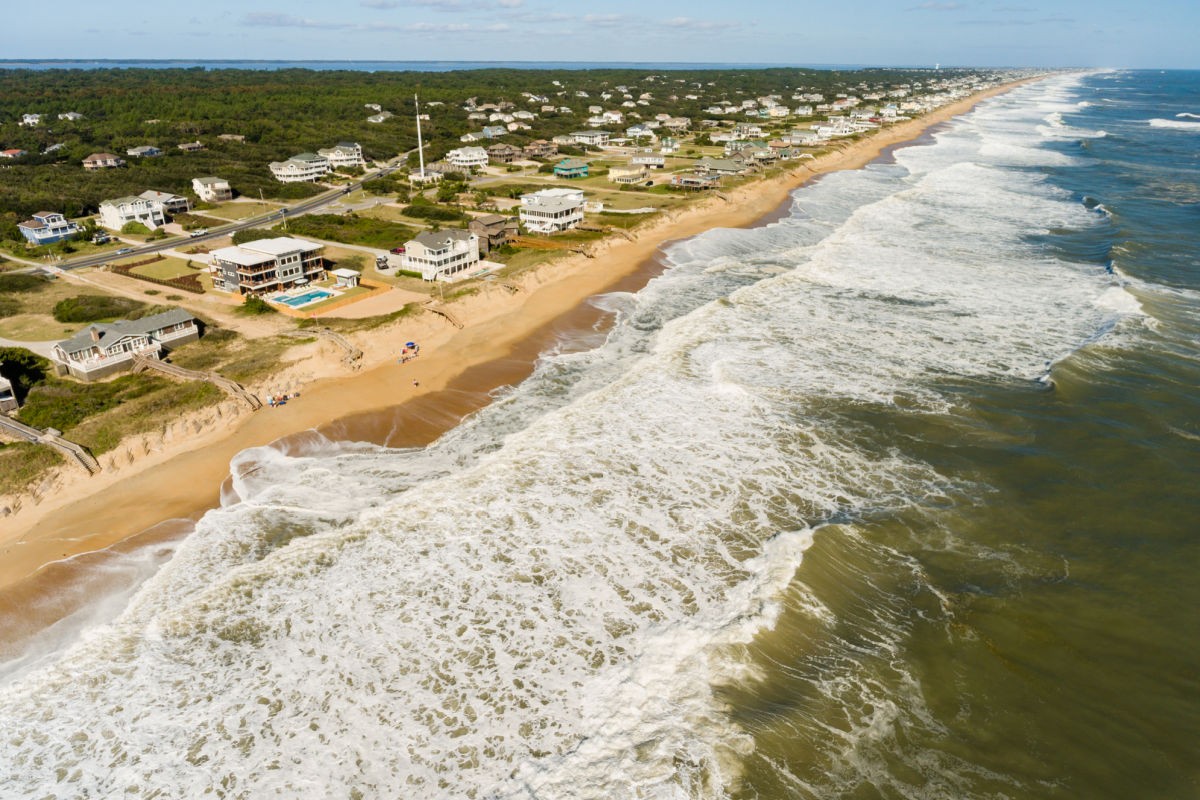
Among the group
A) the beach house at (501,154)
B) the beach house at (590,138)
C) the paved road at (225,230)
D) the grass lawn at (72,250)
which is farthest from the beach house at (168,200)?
the beach house at (590,138)

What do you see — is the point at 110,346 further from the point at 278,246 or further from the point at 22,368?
the point at 278,246

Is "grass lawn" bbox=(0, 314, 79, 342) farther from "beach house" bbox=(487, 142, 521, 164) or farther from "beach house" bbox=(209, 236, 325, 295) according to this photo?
"beach house" bbox=(487, 142, 521, 164)

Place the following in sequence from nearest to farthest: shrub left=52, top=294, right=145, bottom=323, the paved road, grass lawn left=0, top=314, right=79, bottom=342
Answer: grass lawn left=0, top=314, right=79, bottom=342
shrub left=52, top=294, right=145, bottom=323
the paved road

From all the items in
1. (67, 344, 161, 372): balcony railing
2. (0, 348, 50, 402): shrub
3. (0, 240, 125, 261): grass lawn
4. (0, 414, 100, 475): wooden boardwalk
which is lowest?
(0, 414, 100, 475): wooden boardwalk

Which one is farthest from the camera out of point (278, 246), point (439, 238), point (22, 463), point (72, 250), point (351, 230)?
point (351, 230)

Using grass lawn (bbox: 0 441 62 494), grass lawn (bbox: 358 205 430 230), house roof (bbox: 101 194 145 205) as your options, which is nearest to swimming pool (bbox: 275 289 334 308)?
grass lawn (bbox: 0 441 62 494)

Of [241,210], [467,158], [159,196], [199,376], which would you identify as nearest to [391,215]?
[241,210]

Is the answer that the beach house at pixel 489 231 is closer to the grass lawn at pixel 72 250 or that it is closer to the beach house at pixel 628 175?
the beach house at pixel 628 175
